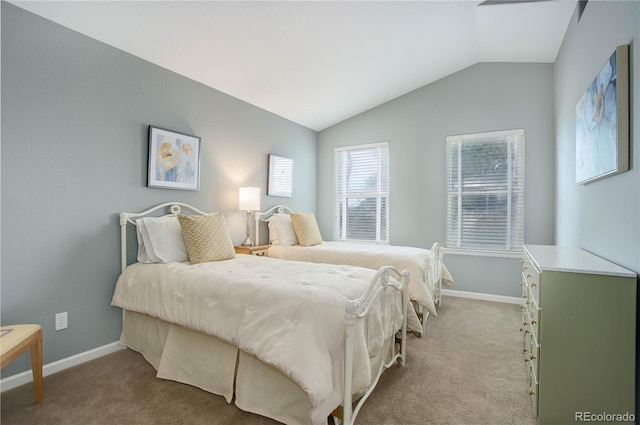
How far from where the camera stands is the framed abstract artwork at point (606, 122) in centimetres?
166

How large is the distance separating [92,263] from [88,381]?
857 mm

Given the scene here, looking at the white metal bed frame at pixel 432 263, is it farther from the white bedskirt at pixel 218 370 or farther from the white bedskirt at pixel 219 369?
the white bedskirt at pixel 218 370

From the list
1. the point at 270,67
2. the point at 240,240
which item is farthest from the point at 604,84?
the point at 240,240

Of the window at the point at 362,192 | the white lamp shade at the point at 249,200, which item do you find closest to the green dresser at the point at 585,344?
the white lamp shade at the point at 249,200

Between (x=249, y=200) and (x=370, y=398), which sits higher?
(x=249, y=200)

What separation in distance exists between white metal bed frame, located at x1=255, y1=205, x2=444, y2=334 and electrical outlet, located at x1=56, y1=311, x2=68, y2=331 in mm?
2054

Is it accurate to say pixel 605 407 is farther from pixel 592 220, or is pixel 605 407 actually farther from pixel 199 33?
pixel 199 33

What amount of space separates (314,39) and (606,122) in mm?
2403

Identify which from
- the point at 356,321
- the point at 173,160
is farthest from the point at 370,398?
the point at 173,160

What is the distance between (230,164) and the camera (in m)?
3.74

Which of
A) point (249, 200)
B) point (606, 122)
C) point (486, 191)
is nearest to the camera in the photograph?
point (606, 122)

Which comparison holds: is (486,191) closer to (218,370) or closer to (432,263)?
(432,263)

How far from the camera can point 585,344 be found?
1.48 m

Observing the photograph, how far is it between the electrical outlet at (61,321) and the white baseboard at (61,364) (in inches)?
9.5
